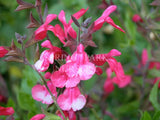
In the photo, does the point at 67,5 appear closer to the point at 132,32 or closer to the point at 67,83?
the point at 132,32

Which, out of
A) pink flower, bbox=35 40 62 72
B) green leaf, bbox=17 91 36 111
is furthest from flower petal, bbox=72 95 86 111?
green leaf, bbox=17 91 36 111

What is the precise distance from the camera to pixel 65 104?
67 cm

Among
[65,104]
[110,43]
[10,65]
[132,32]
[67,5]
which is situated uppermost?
[65,104]

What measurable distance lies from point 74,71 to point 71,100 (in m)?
0.10

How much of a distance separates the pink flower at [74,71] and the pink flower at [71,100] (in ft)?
0.19

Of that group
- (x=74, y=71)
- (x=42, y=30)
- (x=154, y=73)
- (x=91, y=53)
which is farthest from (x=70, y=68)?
(x=154, y=73)

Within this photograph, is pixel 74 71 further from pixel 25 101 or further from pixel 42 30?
pixel 25 101

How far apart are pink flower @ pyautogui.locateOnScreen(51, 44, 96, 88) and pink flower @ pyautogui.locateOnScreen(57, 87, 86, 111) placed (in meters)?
0.06

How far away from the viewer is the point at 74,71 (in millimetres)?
622

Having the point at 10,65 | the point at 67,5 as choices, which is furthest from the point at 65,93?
the point at 10,65

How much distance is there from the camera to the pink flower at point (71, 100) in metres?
0.66

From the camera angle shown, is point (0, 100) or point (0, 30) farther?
point (0, 30)

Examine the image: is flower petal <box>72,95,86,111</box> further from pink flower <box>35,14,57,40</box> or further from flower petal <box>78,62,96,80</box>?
pink flower <box>35,14,57,40</box>

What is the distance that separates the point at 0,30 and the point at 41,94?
105cm
